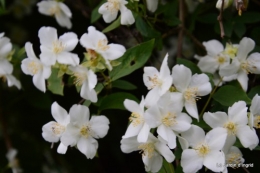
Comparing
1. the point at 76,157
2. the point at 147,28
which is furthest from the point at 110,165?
the point at 147,28

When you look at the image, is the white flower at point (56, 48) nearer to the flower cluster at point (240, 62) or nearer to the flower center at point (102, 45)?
the flower center at point (102, 45)

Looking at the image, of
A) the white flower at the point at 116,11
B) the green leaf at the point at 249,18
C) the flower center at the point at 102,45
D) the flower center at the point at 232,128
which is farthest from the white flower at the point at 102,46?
the green leaf at the point at 249,18

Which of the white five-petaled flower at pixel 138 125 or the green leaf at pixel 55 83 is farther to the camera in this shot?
the green leaf at pixel 55 83

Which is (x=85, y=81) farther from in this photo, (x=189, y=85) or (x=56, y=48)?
(x=189, y=85)

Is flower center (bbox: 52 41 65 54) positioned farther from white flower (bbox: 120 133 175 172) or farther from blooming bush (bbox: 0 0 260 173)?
white flower (bbox: 120 133 175 172)

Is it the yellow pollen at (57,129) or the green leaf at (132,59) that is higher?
the green leaf at (132,59)

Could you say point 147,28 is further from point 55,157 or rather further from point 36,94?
point 55,157

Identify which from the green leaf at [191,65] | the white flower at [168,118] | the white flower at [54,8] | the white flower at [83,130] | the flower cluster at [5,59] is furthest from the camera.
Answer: the white flower at [54,8]
